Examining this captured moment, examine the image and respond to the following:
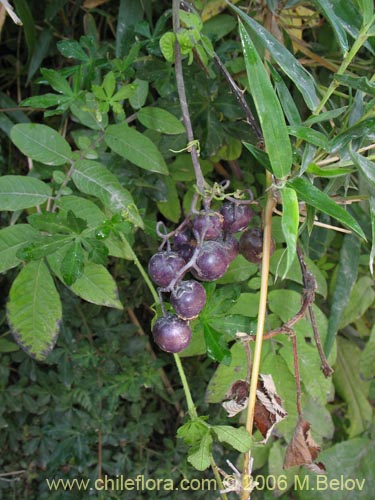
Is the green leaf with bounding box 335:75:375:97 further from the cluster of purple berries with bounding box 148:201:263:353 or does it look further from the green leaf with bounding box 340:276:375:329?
the green leaf with bounding box 340:276:375:329

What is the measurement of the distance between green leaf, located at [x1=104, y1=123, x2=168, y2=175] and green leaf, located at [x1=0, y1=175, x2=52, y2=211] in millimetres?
129

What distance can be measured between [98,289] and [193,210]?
22 centimetres

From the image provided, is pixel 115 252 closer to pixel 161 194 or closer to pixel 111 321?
pixel 161 194

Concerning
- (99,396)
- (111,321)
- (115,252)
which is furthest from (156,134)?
(99,396)

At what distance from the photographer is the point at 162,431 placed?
48.6 inches

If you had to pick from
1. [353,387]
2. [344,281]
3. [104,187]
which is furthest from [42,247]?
[353,387]

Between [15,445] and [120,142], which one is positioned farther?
[15,445]

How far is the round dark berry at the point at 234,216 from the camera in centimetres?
67

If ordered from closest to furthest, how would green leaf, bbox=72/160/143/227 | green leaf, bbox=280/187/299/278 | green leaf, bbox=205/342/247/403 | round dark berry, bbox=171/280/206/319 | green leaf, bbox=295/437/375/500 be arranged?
1. green leaf, bbox=280/187/299/278
2. round dark berry, bbox=171/280/206/319
3. green leaf, bbox=72/160/143/227
4. green leaf, bbox=205/342/247/403
5. green leaf, bbox=295/437/375/500

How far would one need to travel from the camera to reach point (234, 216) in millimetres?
668

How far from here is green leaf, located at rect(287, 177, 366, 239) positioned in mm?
545

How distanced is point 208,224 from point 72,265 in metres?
0.18

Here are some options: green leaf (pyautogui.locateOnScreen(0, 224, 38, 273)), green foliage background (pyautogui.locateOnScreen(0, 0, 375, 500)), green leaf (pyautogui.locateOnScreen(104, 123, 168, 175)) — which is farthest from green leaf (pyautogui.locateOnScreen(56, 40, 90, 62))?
green leaf (pyautogui.locateOnScreen(0, 224, 38, 273))

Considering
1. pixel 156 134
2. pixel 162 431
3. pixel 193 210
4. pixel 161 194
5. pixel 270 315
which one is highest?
pixel 193 210
